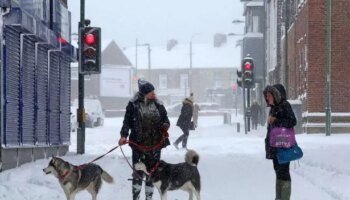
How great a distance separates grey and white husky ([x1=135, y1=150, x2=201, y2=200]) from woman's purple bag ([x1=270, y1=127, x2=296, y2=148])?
1.24 metres

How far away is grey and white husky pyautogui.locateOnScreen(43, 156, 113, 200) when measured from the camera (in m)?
10.5

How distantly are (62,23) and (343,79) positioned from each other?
1152cm

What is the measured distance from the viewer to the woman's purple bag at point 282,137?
9.70m

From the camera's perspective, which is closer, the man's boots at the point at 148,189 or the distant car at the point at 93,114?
the man's boots at the point at 148,189

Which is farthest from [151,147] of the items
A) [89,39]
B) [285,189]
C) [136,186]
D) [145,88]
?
[89,39]

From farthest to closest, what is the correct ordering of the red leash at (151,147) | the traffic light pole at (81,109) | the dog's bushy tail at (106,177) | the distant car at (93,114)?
the distant car at (93,114), the traffic light pole at (81,109), the dog's bushy tail at (106,177), the red leash at (151,147)

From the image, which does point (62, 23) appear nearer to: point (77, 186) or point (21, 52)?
point (21, 52)

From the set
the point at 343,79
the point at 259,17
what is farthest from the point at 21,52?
the point at 259,17

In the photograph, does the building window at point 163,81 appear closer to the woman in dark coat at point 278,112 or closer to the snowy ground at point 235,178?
the snowy ground at point 235,178

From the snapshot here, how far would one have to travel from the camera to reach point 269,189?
13305 mm

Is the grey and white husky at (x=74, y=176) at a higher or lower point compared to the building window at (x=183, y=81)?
lower

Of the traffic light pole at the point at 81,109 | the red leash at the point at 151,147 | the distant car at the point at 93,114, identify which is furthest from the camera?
the distant car at the point at 93,114

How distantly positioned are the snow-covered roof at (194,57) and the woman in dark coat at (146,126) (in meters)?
95.3

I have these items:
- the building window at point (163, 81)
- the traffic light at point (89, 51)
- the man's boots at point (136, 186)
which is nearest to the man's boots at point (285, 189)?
the man's boots at point (136, 186)
